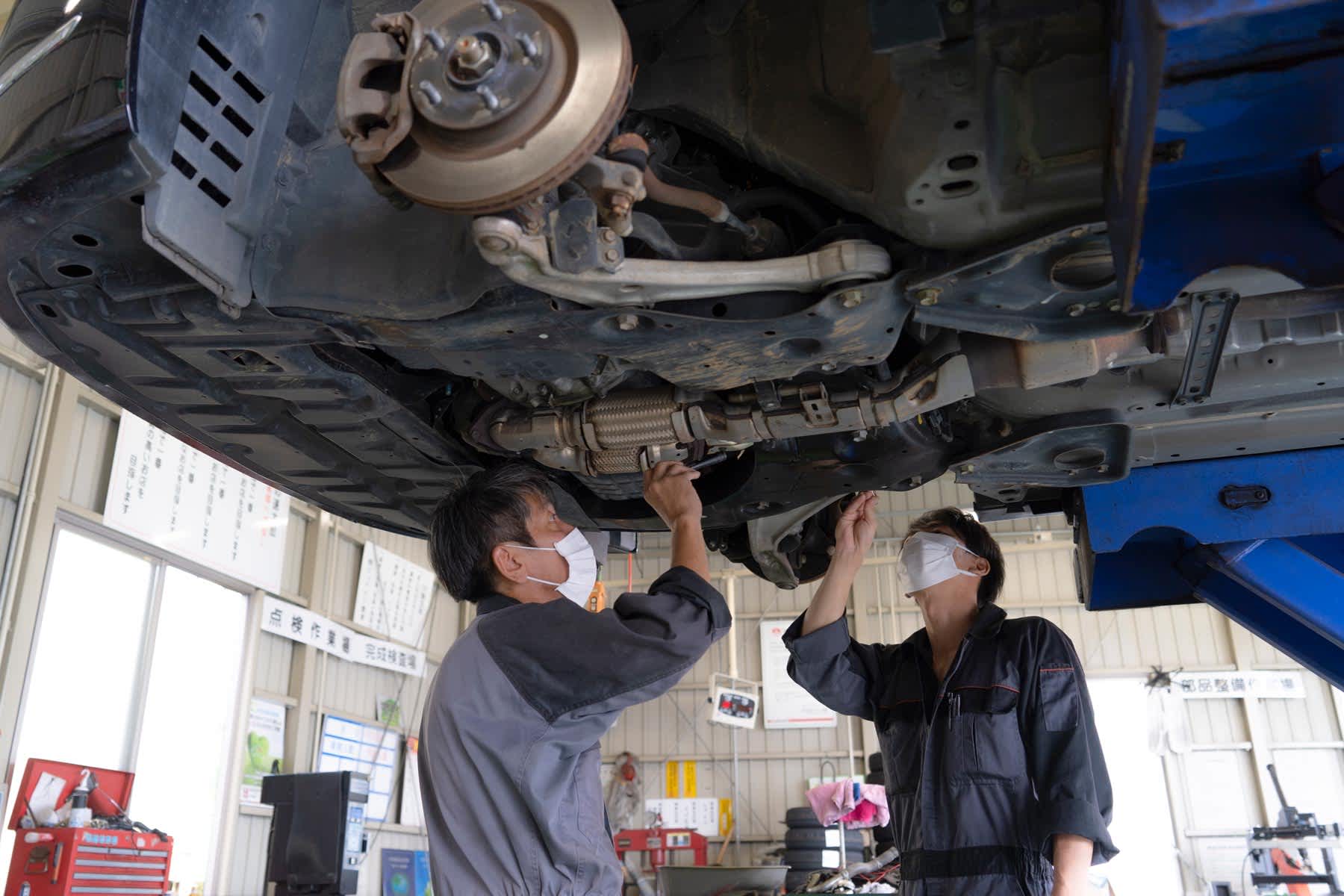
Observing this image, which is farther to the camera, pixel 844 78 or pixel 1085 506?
pixel 1085 506

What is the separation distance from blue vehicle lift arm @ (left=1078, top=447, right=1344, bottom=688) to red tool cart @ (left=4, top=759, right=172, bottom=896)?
15.9 feet

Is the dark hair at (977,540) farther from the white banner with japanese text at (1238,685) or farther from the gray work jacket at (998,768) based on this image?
the white banner with japanese text at (1238,685)

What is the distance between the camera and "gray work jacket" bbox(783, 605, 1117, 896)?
2.17 metres

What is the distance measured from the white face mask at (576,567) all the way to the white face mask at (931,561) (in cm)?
91

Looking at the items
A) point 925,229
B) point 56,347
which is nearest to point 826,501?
point 925,229

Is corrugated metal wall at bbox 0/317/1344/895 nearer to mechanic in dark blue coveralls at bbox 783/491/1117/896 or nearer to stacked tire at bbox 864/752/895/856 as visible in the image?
stacked tire at bbox 864/752/895/856

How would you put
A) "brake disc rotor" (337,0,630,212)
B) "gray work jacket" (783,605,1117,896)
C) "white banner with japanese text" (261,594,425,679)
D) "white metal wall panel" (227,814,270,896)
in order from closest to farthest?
"brake disc rotor" (337,0,630,212) → "gray work jacket" (783,605,1117,896) → "white metal wall panel" (227,814,270,896) → "white banner with japanese text" (261,594,425,679)

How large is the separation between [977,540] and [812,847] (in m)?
7.11

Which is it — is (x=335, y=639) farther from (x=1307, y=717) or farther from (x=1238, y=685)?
(x=1307, y=717)

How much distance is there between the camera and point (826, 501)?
271 cm

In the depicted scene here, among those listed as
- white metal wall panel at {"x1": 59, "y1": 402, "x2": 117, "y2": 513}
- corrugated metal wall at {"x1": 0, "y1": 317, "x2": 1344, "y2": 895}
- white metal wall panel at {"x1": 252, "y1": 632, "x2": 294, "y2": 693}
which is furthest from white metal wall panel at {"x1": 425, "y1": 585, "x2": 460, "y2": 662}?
white metal wall panel at {"x1": 59, "y1": 402, "x2": 117, "y2": 513}

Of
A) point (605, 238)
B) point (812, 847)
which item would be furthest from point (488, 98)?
point (812, 847)

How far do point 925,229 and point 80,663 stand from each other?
6870mm

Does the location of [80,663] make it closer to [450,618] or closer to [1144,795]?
[450,618]
